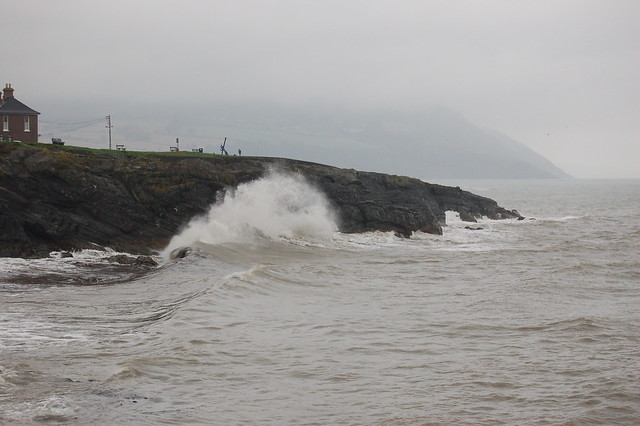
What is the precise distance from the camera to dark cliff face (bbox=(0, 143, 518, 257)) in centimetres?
2838

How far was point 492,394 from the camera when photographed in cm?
1166

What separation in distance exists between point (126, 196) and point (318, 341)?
19.8m

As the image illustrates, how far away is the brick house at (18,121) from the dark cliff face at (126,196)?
29.6ft

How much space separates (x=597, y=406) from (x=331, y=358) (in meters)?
4.83

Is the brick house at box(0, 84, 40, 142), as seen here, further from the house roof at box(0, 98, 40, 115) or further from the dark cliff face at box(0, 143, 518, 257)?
the dark cliff face at box(0, 143, 518, 257)

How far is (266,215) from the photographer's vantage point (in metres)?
38.5

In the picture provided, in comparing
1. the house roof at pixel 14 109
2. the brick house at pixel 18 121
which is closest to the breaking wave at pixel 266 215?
the brick house at pixel 18 121

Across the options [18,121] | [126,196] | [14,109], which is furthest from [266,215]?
[14,109]

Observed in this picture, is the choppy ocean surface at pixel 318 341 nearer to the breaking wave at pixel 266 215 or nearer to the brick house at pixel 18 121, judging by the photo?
the breaking wave at pixel 266 215

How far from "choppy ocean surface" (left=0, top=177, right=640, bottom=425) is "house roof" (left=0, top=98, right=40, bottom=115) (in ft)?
64.4

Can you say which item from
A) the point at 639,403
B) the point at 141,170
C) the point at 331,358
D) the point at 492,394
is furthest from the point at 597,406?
the point at 141,170

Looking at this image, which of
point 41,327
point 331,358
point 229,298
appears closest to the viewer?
point 331,358

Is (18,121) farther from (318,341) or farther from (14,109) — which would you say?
(318,341)

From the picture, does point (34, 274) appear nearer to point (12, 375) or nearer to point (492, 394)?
point (12, 375)
